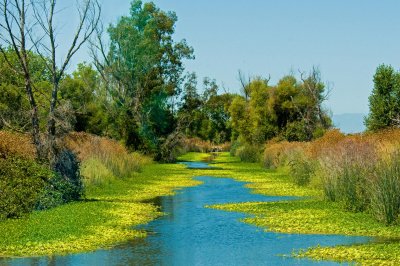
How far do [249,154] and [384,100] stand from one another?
76.3 feet

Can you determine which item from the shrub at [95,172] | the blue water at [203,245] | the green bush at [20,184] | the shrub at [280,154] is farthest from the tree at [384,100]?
the green bush at [20,184]

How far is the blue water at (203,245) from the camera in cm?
1476

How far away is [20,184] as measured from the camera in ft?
73.5

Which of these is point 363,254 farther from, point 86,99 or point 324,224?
point 86,99

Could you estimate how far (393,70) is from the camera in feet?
156

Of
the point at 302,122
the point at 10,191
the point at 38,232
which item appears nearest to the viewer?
the point at 38,232

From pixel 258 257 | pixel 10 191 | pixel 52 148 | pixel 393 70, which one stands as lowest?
pixel 258 257

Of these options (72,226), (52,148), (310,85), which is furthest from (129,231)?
(310,85)

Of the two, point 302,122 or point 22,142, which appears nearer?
point 22,142

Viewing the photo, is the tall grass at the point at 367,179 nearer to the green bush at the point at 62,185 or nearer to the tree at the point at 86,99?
the green bush at the point at 62,185

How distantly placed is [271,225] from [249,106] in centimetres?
5574

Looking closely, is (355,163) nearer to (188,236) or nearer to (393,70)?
(188,236)

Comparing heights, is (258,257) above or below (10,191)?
below

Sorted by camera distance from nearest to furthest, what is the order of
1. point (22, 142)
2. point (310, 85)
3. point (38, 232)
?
point (38, 232) → point (22, 142) → point (310, 85)
